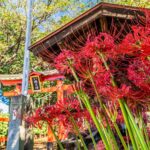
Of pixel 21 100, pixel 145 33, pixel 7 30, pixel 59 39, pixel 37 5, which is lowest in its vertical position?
pixel 145 33

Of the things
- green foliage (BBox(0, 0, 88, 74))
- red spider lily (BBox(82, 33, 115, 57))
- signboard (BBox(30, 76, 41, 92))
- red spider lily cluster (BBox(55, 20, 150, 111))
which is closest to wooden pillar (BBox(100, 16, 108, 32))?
→ red spider lily cluster (BBox(55, 20, 150, 111))

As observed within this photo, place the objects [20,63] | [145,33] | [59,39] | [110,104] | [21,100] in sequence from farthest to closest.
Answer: [20,63] → [21,100] → [59,39] → [110,104] → [145,33]

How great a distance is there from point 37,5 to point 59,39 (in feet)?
34.1

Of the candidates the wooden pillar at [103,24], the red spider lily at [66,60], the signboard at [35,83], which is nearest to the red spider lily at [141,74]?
the red spider lily at [66,60]

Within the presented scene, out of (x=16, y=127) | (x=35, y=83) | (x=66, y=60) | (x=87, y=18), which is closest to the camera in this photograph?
(x=66, y=60)

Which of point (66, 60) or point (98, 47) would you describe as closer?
point (98, 47)

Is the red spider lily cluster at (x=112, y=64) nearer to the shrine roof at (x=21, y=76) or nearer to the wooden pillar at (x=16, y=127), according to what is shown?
the wooden pillar at (x=16, y=127)

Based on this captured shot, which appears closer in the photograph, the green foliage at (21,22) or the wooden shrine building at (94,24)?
the wooden shrine building at (94,24)

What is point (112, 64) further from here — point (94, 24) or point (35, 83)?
point (35, 83)

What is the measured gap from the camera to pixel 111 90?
144 cm

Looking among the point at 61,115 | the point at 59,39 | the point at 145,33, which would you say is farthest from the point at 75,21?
the point at 145,33

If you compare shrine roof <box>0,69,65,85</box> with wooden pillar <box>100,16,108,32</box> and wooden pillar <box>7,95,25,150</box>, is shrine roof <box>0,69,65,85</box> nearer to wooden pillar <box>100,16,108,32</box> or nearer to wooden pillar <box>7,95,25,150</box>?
wooden pillar <box>7,95,25,150</box>

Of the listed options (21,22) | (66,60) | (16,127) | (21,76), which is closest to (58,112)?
(66,60)

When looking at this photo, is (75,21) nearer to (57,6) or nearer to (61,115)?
(61,115)
